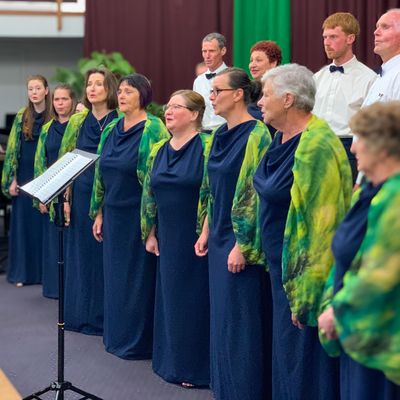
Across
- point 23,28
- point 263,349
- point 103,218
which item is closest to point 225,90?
point 263,349

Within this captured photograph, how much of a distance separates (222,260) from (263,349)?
17.5 inches

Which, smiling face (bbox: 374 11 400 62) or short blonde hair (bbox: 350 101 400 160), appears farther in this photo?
smiling face (bbox: 374 11 400 62)

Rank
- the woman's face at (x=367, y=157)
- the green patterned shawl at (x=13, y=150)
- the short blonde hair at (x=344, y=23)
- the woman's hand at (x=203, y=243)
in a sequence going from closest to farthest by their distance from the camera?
the woman's face at (x=367, y=157), the woman's hand at (x=203, y=243), the short blonde hair at (x=344, y=23), the green patterned shawl at (x=13, y=150)

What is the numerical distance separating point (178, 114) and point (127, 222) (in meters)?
0.83

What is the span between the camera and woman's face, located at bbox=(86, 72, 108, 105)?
5051mm

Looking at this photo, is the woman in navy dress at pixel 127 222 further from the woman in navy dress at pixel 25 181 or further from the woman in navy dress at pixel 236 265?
the woman in navy dress at pixel 25 181

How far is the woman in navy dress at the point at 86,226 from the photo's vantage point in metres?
5.10

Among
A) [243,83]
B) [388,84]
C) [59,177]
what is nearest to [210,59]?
[388,84]

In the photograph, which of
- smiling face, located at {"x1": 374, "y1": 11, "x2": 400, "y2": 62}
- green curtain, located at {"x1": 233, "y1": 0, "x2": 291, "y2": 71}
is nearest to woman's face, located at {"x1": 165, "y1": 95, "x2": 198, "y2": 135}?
smiling face, located at {"x1": 374, "y1": 11, "x2": 400, "y2": 62}

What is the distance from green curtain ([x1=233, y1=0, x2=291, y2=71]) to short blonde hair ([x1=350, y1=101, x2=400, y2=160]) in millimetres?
5945

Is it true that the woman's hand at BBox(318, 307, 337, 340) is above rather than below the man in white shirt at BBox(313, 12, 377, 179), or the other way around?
below

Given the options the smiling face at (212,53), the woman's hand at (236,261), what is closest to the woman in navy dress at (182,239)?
the woman's hand at (236,261)

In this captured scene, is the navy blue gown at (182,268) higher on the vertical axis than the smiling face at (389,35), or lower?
lower

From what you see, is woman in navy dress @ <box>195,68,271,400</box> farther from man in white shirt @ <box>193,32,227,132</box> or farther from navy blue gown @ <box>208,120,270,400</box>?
man in white shirt @ <box>193,32,227,132</box>
